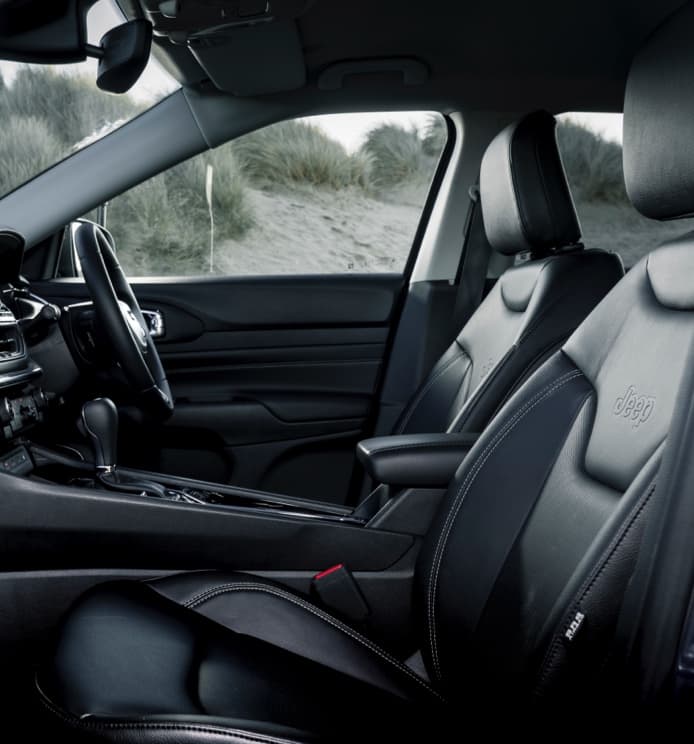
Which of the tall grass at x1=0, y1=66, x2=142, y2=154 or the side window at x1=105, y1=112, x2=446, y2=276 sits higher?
the tall grass at x1=0, y1=66, x2=142, y2=154

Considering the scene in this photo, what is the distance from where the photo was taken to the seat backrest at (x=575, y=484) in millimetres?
913

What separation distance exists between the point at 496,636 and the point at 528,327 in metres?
0.72

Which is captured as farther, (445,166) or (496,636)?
(445,166)

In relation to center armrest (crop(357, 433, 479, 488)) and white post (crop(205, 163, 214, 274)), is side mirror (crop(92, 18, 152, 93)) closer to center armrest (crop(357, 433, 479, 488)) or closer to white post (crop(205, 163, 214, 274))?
center armrest (crop(357, 433, 479, 488))

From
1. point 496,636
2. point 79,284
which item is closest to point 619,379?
point 496,636

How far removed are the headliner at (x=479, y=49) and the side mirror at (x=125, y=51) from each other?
0.43 metres

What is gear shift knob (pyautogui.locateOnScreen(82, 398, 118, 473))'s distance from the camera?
1.68 meters

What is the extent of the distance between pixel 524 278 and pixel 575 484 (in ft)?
2.53

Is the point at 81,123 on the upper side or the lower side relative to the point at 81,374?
upper


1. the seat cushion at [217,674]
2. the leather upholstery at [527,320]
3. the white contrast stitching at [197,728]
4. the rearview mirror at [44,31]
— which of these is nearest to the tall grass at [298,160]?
the leather upholstery at [527,320]

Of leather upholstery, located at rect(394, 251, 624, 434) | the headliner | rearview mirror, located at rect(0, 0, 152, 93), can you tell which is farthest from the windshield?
leather upholstery, located at rect(394, 251, 624, 434)

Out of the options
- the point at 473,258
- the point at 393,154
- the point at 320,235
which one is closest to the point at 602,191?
the point at 473,258

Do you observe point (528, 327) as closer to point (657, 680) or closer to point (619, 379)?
point (619, 379)

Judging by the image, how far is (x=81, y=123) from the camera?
2174mm
